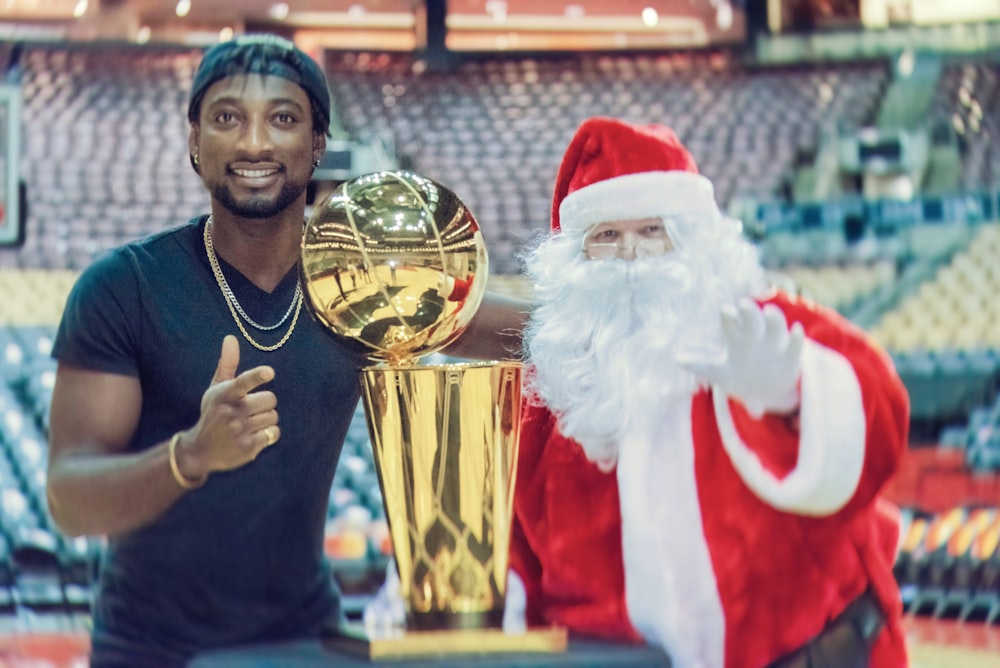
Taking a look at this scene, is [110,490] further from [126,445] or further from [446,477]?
[446,477]

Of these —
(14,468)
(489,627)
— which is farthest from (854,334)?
(14,468)

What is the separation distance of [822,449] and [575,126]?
628 cm

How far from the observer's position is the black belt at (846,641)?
115cm

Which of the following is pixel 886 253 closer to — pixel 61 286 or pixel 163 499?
pixel 61 286

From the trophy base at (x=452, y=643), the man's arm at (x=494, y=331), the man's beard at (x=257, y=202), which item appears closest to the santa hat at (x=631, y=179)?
the man's arm at (x=494, y=331)

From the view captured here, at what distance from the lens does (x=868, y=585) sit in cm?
124

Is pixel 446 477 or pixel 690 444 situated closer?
pixel 446 477

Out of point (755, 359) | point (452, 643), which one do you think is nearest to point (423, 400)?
point (452, 643)

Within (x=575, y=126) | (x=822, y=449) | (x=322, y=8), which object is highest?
(x=322, y=8)

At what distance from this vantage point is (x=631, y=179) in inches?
52.4

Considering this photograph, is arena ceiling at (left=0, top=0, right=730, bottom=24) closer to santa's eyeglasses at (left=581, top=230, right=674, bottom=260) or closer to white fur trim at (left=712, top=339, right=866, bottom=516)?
santa's eyeglasses at (left=581, top=230, right=674, bottom=260)

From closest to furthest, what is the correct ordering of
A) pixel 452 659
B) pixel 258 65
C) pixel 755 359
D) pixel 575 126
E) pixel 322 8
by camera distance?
pixel 452 659 → pixel 755 359 → pixel 258 65 → pixel 575 126 → pixel 322 8

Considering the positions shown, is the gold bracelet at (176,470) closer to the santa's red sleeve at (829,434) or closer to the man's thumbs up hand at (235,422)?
the man's thumbs up hand at (235,422)

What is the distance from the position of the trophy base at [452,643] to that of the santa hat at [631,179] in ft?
1.90
